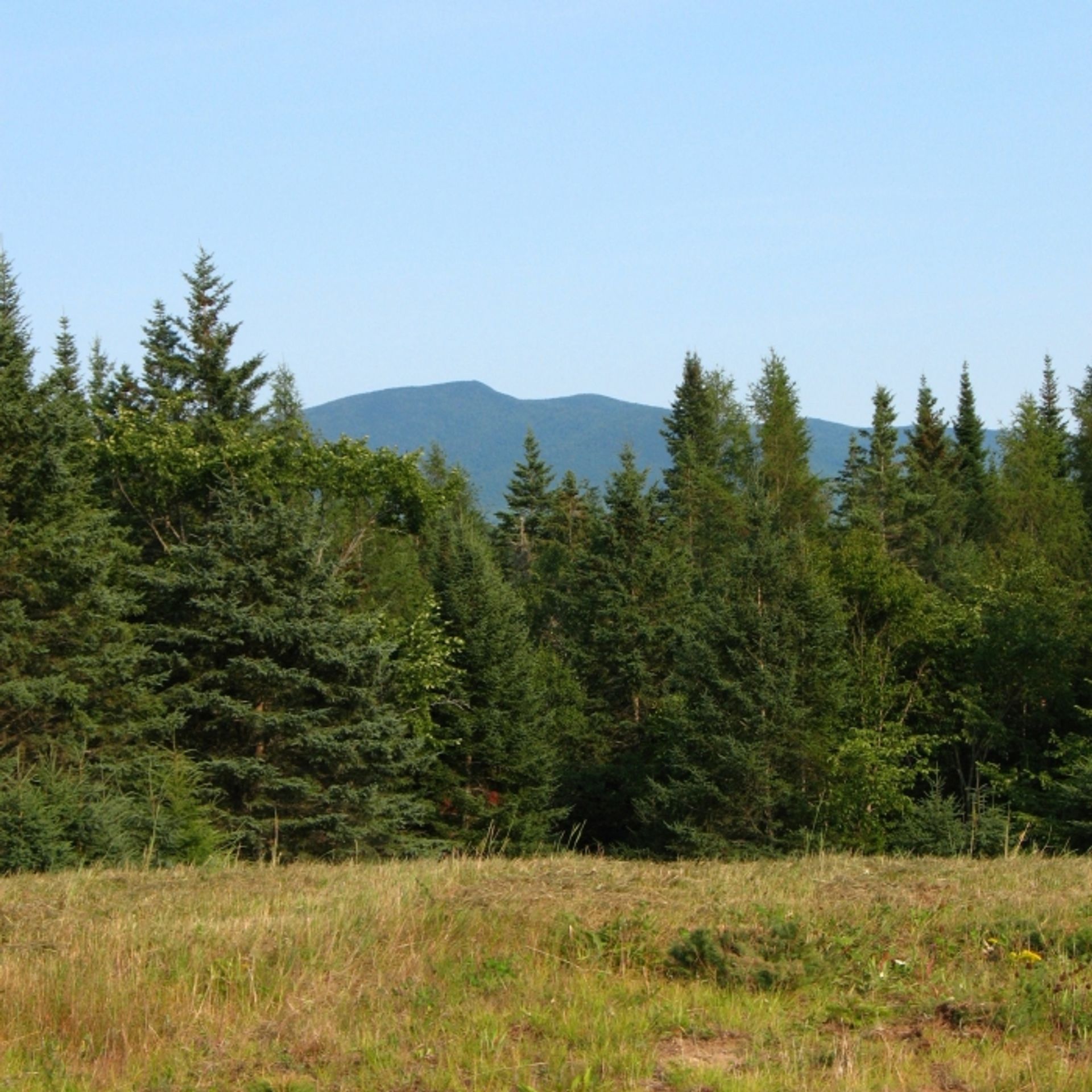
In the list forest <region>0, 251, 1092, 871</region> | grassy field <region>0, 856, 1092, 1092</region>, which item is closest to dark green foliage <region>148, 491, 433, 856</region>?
forest <region>0, 251, 1092, 871</region>

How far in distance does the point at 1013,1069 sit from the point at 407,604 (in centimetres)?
3734

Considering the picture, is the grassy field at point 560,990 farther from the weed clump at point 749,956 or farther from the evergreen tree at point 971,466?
the evergreen tree at point 971,466

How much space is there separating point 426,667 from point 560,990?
96.3ft

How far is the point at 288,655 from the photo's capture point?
3153 centimetres

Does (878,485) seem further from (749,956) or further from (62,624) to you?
(749,956)

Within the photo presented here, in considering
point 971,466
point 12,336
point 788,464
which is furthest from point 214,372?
Result: point 971,466

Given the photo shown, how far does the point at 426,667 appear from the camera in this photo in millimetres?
35844

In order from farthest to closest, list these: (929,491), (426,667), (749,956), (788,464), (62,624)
→ (929,491) → (788,464) → (426,667) → (62,624) → (749,956)

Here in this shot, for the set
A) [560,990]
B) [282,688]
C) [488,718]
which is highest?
[282,688]

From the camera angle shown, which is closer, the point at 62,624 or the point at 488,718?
the point at 62,624

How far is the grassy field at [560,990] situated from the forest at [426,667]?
9.63 m

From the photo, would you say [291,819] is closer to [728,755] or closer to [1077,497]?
[728,755]

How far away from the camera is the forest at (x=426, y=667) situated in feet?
89.5

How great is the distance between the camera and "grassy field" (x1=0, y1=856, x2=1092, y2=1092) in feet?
18.5
